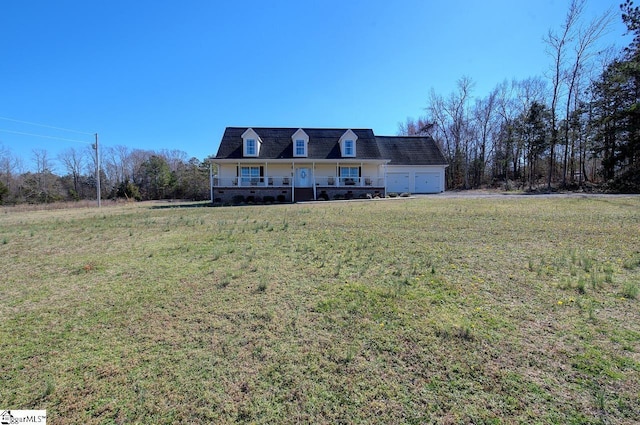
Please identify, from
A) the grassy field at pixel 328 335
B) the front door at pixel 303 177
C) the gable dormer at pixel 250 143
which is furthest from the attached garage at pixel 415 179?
the grassy field at pixel 328 335

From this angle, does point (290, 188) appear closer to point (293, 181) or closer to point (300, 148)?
point (293, 181)

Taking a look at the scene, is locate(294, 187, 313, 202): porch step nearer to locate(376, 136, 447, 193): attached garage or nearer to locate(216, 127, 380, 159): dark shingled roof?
locate(216, 127, 380, 159): dark shingled roof

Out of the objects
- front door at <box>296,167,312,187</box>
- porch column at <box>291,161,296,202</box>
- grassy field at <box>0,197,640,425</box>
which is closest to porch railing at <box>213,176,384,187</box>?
porch column at <box>291,161,296,202</box>

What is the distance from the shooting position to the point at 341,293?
427 cm

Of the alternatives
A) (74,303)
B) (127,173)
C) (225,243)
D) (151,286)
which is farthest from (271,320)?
(127,173)

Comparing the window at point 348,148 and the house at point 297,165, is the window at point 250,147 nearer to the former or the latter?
the house at point 297,165

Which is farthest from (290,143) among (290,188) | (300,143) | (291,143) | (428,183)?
(428,183)

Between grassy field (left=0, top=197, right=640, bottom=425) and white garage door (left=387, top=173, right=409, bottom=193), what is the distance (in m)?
23.4

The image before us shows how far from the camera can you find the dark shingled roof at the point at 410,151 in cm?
3002

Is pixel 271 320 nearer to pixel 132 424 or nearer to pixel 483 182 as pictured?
pixel 132 424

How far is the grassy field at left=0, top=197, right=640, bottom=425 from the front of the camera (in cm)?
229

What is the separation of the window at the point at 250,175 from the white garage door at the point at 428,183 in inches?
658

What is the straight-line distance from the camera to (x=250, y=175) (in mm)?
24281

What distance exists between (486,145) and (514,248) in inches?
1681
